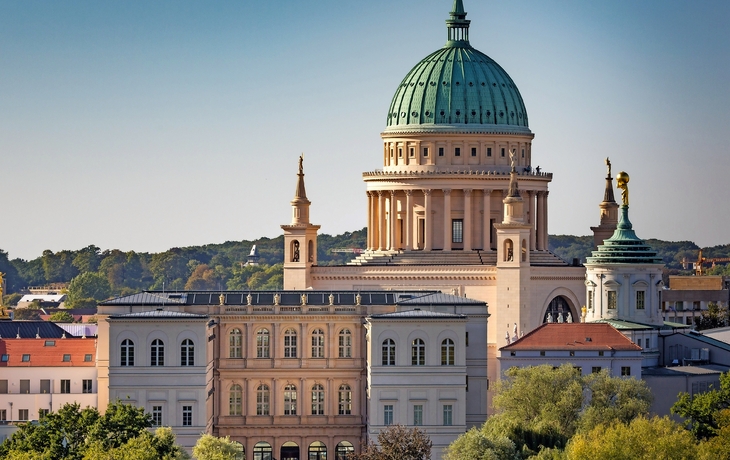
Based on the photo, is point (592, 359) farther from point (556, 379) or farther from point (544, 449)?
point (544, 449)

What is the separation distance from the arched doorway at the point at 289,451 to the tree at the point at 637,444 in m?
34.0

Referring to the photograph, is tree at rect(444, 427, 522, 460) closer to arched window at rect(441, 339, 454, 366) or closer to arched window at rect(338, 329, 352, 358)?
arched window at rect(441, 339, 454, 366)

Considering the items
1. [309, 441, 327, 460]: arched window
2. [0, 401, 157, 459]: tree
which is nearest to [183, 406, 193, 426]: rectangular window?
[309, 441, 327, 460]: arched window

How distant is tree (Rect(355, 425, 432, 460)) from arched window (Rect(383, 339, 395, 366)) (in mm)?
9573

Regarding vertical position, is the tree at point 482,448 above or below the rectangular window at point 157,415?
below

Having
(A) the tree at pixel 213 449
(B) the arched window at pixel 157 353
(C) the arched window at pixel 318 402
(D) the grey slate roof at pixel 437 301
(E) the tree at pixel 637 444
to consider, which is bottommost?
(A) the tree at pixel 213 449

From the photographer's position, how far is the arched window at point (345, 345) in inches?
7864

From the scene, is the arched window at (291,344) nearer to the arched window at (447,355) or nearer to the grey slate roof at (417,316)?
the grey slate roof at (417,316)

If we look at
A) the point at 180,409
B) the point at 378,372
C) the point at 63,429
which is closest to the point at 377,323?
the point at 378,372

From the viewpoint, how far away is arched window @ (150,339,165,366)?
630 ft

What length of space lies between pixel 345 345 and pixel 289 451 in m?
8.83

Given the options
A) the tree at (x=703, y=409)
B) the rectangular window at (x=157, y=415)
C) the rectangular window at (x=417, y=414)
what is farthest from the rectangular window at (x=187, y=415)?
the tree at (x=703, y=409)

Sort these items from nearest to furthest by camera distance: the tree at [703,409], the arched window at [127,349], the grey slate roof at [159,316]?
the tree at [703,409], the grey slate roof at [159,316], the arched window at [127,349]

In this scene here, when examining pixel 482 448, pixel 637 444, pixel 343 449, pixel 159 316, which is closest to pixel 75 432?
pixel 159 316
